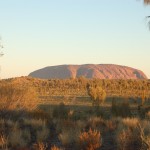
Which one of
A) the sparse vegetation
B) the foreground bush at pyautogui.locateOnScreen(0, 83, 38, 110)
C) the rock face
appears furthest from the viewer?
the rock face

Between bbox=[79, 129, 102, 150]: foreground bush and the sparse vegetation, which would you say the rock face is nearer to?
the sparse vegetation

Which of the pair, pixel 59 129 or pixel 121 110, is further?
pixel 121 110

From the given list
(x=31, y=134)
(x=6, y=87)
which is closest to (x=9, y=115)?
(x=6, y=87)

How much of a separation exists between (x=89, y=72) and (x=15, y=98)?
13950 cm

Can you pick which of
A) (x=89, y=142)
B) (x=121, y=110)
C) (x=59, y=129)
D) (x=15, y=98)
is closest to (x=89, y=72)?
(x=121, y=110)

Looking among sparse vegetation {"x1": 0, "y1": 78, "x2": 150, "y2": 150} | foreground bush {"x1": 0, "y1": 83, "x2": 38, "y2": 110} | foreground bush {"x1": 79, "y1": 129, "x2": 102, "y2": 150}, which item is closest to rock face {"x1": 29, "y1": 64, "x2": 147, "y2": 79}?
foreground bush {"x1": 0, "y1": 83, "x2": 38, "y2": 110}

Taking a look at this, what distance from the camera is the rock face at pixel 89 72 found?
165250 mm

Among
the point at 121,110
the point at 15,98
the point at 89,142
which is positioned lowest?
the point at 121,110

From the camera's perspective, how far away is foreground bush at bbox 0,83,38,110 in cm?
2504

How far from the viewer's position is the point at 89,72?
16525 centimetres

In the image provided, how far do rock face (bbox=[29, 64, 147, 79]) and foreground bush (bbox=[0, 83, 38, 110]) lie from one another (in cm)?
13315

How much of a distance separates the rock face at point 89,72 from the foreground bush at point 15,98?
437 ft

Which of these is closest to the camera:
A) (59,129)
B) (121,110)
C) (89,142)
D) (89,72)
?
(89,142)

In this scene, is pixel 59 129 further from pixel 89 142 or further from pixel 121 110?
pixel 121 110
